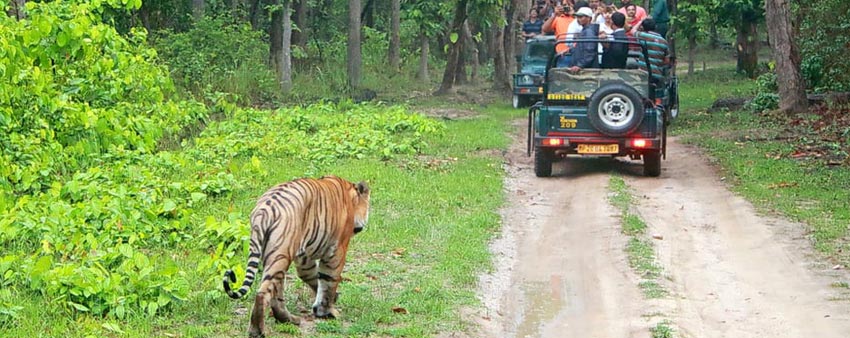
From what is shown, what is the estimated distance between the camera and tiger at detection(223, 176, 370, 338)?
6.94 meters

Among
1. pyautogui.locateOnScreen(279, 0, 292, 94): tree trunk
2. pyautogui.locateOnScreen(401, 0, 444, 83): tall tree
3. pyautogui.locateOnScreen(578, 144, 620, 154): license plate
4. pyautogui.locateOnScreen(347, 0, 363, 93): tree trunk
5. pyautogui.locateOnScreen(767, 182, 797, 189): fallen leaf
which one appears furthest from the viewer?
pyautogui.locateOnScreen(401, 0, 444, 83): tall tree

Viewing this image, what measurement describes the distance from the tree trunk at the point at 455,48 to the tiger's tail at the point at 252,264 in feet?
60.7

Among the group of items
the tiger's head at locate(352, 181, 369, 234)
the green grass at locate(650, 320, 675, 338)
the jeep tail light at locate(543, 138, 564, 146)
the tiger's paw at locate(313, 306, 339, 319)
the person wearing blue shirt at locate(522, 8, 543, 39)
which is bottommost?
the green grass at locate(650, 320, 675, 338)

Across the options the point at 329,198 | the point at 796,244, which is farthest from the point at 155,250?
the point at 796,244

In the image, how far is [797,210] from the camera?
12.1 m

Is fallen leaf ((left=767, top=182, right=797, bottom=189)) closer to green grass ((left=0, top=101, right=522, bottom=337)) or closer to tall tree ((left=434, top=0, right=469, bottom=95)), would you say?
green grass ((left=0, top=101, right=522, bottom=337))

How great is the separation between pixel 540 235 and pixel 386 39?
25.7 m

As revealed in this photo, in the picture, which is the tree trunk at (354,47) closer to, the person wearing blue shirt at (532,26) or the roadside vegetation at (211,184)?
the roadside vegetation at (211,184)

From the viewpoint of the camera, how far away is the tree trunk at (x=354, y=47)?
81.5 feet

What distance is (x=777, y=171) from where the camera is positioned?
14688 mm

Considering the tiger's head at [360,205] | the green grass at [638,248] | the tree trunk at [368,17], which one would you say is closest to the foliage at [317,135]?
the green grass at [638,248]

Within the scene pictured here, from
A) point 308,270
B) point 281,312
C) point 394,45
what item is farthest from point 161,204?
point 394,45

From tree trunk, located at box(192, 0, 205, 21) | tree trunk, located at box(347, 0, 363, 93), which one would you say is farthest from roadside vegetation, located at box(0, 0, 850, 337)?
tree trunk, located at box(347, 0, 363, 93)

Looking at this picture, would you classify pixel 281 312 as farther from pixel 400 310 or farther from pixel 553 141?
pixel 553 141
